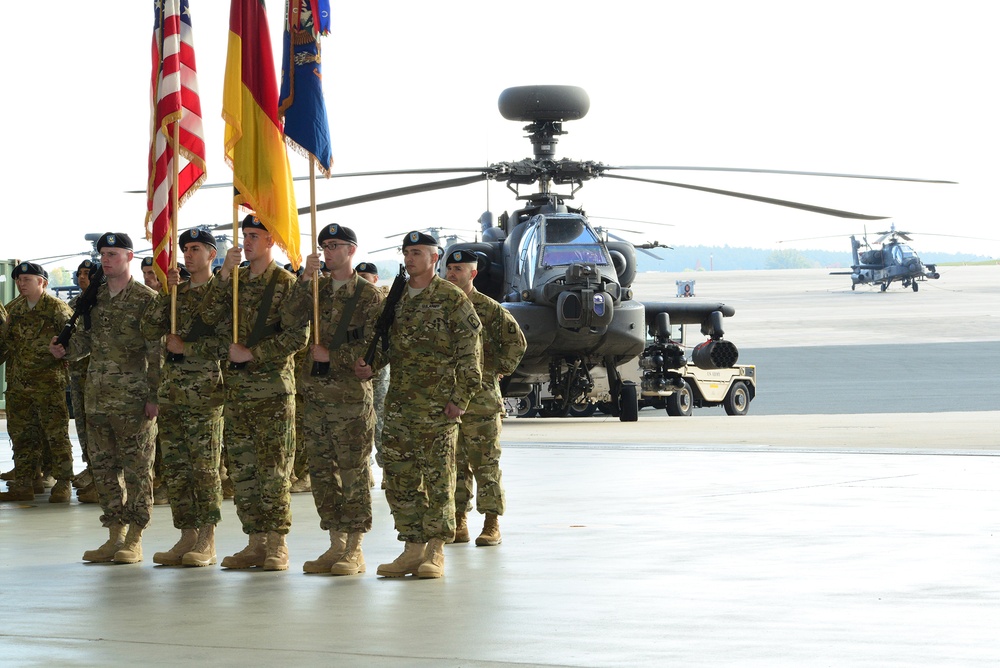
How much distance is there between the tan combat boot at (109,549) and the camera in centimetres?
766

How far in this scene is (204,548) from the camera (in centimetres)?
756

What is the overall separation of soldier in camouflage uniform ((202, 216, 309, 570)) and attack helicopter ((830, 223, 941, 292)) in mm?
70570

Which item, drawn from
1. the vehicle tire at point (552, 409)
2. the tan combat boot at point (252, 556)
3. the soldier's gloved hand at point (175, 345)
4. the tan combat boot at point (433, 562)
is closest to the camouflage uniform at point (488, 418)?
the tan combat boot at point (433, 562)

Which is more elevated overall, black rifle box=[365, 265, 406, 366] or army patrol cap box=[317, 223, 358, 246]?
army patrol cap box=[317, 223, 358, 246]

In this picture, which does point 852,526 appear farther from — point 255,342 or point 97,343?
point 97,343

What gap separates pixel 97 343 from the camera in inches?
317

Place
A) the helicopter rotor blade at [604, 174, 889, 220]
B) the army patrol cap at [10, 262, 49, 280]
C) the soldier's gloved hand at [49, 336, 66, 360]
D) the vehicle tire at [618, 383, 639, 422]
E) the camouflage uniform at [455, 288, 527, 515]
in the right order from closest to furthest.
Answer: the camouflage uniform at [455, 288, 527, 515] → the soldier's gloved hand at [49, 336, 66, 360] → the army patrol cap at [10, 262, 49, 280] → the helicopter rotor blade at [604, 174, 889, 220] → the vehicle tire at [618, 383, 639, 422]

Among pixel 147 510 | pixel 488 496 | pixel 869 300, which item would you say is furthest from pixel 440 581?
pixel 869 300

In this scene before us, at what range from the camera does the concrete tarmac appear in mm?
5117

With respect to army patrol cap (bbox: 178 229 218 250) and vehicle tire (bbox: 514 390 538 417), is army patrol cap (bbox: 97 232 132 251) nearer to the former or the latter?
army patrol cap (bbox: 178 229 218 250)

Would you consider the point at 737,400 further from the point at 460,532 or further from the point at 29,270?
the point at 460,532

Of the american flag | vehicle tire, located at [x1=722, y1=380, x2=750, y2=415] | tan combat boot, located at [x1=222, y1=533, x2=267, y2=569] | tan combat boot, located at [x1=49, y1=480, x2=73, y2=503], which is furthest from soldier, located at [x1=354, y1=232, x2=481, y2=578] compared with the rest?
vehicle tire, located at [x1=722, y1=380, x2=750, y2=415]

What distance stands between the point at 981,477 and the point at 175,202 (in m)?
6.63

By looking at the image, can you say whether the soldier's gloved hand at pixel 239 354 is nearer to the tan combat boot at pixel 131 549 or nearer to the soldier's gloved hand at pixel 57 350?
the tan combat boot at pixel 131 549
